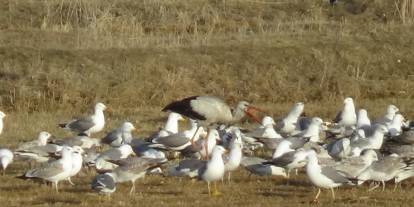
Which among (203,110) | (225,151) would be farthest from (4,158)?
(203,110)

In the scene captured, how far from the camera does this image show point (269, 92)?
27078 millimetres

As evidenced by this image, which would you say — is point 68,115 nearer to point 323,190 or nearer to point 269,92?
point 269,92

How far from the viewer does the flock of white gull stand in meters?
14.3

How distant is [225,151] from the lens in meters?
15.6

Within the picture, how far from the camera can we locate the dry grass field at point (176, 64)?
25297 millimetres

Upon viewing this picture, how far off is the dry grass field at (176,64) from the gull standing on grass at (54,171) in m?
4.94

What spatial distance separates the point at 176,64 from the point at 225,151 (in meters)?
12.4

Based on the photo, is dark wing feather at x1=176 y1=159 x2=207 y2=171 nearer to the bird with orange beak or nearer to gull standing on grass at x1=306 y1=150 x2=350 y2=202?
gull standing on grass at x1=306 y1=150 x2=350 y2=202

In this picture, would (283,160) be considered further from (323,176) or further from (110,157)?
(110,157)

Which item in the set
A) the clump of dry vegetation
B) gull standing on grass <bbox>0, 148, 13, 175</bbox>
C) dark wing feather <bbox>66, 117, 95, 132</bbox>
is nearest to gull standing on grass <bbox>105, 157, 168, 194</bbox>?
gull standing on grass <bbox>0, 148, 13, 175</bbox>

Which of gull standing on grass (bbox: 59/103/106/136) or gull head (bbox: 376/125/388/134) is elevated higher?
gull head (bbox: 376/125/388/134)

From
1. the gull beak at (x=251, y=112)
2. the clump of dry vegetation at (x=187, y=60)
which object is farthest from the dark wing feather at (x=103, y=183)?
the clump of dry vegetation at (x=187, y=60)

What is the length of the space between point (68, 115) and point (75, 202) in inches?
426

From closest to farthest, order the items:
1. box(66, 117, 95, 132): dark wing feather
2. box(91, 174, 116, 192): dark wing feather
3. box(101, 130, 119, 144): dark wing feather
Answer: box(91, 174, 116, 192): dark wing feather → box(101, 130, 119, 144): dark wing feather → box(66, 117, 95, 132): dark wing feather
